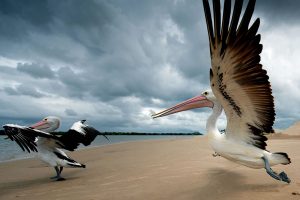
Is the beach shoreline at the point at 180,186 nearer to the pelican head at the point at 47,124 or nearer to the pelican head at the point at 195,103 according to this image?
the pelican head at the point at 195,103

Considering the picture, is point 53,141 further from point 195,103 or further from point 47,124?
point 195,103

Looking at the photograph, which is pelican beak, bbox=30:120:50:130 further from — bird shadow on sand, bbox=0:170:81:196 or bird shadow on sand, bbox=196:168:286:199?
bird shadow on sand, bbox=196:168:286:199

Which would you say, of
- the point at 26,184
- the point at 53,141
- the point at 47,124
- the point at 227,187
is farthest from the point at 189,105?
the point at 47,124

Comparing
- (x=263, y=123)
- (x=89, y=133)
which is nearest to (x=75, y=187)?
(x=89, y=133)

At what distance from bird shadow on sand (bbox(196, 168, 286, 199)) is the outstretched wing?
3.25 m

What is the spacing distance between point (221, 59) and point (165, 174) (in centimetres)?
250

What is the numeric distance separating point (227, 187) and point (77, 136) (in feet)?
12.7

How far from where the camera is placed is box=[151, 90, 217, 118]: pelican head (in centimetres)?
479

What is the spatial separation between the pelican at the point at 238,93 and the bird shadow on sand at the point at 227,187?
0.22 meters

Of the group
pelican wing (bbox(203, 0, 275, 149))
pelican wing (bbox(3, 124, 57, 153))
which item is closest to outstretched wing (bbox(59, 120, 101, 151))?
pelican wing (bbox(3, 124, 57, 153))

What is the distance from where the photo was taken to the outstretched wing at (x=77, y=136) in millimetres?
6680

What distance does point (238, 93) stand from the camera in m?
3.77

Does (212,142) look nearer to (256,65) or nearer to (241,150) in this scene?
(241,150)

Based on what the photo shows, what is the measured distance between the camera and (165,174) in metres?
5.23
